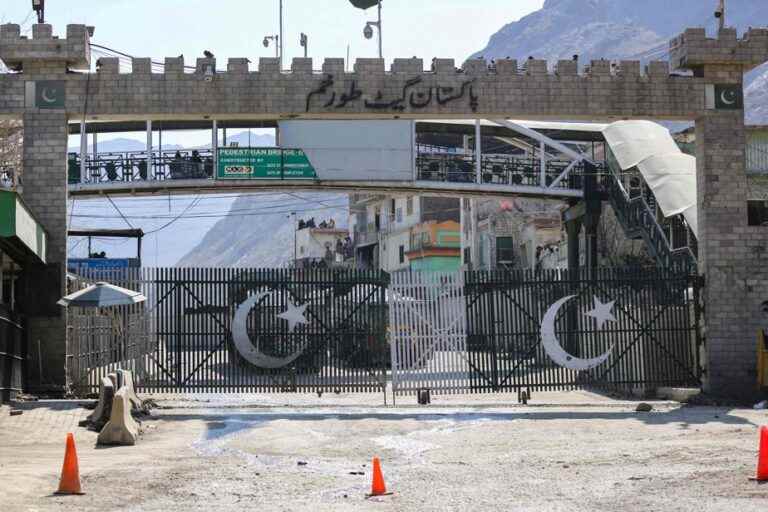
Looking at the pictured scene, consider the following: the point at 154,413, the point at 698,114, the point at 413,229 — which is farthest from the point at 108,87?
the point at 413,229

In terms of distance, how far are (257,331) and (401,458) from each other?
756cm

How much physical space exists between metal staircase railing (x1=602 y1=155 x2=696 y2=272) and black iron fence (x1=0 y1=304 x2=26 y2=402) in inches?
656

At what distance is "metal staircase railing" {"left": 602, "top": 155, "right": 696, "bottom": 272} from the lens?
100 feet

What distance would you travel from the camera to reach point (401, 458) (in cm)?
1388

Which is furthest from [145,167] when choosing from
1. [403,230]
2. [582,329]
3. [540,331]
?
[403,230]

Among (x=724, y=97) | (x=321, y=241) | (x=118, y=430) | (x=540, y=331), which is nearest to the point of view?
(x=118, y=430)

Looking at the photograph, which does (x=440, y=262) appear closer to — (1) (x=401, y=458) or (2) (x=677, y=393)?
(2) (x=677, y=393)

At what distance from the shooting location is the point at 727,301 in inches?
848

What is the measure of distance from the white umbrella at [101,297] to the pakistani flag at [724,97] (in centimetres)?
1206

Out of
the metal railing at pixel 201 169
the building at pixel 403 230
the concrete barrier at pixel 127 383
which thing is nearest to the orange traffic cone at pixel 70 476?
the concrete barrier at pixel 127 383

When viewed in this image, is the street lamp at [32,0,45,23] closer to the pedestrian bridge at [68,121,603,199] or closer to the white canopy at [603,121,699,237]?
the white canopy at [603,121,699,237]

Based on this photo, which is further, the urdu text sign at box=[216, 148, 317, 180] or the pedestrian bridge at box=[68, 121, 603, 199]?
the pedestrian bridge at box=[68, 121, 603, 199]

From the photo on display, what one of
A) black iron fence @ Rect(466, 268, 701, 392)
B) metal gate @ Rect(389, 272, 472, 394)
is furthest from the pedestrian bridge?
black iron fence @ Rect(466, 268, 701, 392)

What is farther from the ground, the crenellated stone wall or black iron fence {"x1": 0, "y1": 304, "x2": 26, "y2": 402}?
the crenellated stone wall
